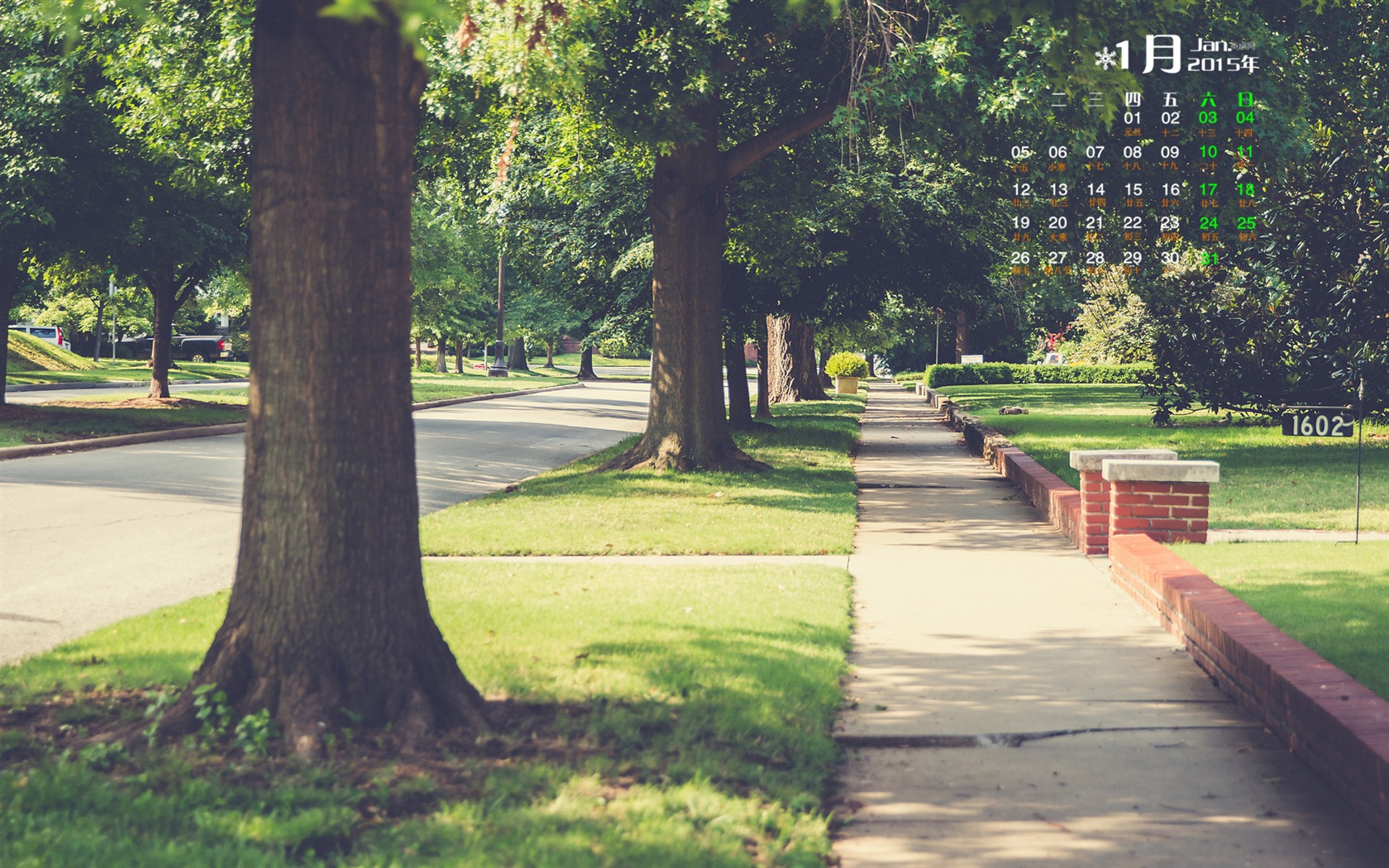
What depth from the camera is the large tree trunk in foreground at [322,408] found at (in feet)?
16.6

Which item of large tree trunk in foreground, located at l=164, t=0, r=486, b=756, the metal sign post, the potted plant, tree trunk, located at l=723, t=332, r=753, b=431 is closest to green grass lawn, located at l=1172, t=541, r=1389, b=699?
the metal sign post

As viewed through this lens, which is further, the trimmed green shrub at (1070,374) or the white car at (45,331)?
the white car at (45,331)

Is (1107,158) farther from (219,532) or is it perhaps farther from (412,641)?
(412,641)

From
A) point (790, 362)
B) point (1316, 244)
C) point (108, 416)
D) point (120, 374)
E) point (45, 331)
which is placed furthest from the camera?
point (45, 331)

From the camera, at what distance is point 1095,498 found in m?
10.3

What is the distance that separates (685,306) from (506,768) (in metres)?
11.9

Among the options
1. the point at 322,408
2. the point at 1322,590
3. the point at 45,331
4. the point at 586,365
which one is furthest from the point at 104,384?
the point at 1322,590

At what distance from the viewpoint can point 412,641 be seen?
5.27 m

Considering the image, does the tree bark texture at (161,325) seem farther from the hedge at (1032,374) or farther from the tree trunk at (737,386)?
the hedge at (1032,374)

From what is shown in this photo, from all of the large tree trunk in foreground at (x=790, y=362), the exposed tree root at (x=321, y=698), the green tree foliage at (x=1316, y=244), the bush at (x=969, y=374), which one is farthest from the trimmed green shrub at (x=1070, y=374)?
the exposed tree root at (x=321, y=698)

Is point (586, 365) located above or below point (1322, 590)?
above

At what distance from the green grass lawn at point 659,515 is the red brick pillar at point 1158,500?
7.54 ft

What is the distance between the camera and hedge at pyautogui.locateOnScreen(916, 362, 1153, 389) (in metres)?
55.4

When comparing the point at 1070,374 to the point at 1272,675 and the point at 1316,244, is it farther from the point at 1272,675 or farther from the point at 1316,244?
the point at 1272,675
